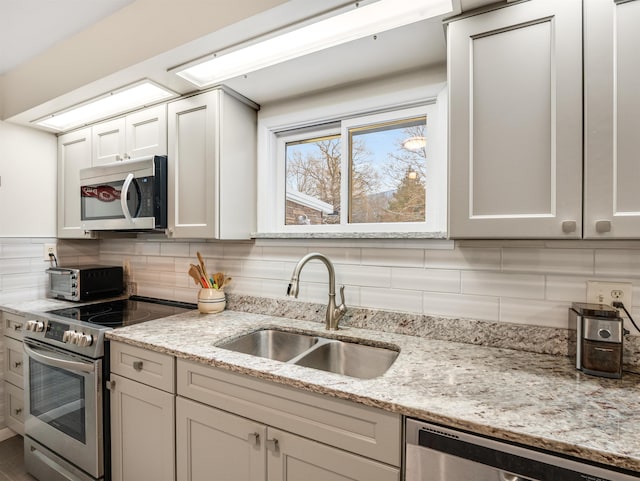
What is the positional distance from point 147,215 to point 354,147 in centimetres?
122

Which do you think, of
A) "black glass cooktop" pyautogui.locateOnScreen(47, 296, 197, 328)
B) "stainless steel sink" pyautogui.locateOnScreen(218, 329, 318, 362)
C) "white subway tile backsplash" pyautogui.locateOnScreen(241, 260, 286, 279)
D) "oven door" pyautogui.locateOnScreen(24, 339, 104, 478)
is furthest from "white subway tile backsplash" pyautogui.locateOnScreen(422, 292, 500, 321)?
"oven door" pyautogui.locateOnScreen(24, 339, 104, 478)

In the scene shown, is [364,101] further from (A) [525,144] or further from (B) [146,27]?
(B) [146,27]

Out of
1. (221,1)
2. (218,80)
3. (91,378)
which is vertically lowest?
(91,378)

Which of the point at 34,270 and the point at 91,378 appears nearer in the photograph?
the point at 91,378

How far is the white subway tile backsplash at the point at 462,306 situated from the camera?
135cm

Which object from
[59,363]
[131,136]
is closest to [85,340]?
[59,363]

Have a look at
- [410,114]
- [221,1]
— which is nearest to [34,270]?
[221,1]

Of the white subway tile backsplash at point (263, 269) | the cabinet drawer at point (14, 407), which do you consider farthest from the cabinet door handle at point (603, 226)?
the cabinet drawer at point (14, 407)

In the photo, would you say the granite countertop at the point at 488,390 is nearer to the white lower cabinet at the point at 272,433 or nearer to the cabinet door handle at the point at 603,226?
the white lower cabinet at the point at 272,433

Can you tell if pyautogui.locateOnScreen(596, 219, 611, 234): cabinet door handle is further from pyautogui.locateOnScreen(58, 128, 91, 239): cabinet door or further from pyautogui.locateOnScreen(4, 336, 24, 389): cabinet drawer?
pyautogui.locateOnScreen(4, 336, 24, 389): cabinet drawer

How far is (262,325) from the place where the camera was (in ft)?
5.43

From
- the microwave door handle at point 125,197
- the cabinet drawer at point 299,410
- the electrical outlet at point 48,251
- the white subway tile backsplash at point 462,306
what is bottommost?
the cabinet drawer at point 299,410

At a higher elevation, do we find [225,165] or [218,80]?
[218,80]

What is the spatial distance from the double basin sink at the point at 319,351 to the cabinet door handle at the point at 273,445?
0.27m
